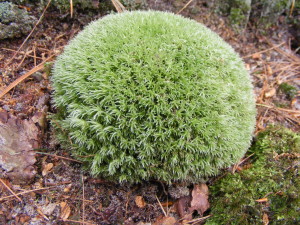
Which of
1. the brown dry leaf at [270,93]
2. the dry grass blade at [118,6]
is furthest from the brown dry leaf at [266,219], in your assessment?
the dry grass blade at [118,6]

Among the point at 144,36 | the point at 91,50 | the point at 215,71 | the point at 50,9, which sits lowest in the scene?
the point at 215,71

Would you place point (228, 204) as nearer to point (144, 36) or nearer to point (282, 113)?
point (282, 113)

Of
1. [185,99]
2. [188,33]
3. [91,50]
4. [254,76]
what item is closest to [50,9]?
[91,50]

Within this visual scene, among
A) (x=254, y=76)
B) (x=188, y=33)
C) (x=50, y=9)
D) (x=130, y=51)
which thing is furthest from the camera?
(x=254, y=76)

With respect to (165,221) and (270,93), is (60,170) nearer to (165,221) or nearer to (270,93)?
(165,221)

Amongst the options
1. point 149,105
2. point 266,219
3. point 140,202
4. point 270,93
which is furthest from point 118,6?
point 266,219

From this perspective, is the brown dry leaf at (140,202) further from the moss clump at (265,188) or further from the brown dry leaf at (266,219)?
the brown dry leaf at (266,219)

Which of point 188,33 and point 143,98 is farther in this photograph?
point 188,33

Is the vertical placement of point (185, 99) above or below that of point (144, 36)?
below
